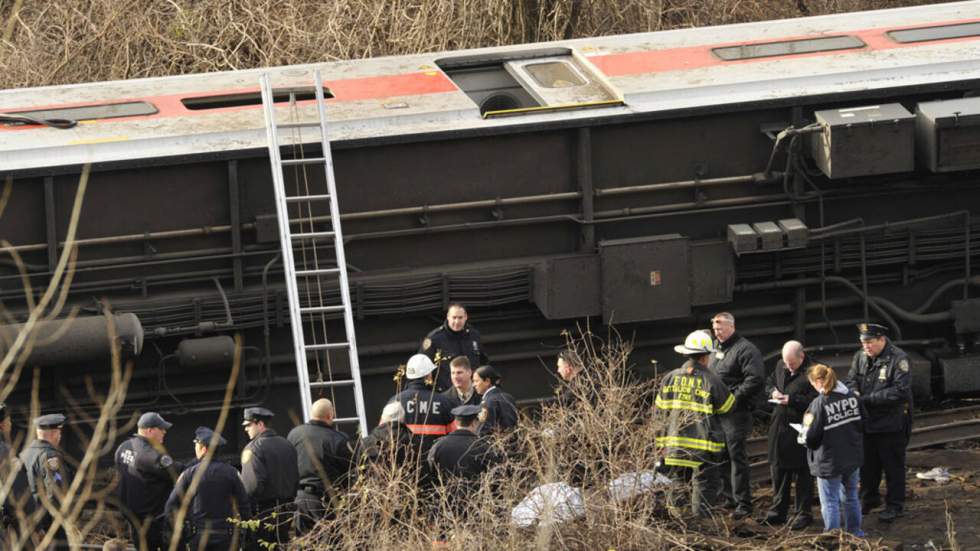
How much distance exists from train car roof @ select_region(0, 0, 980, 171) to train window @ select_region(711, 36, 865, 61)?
0.05 ft

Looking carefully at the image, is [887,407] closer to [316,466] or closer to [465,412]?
[465,412]

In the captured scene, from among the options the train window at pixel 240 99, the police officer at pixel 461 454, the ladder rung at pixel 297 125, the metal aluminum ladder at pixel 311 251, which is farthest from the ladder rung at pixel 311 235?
the police officer at pixel 461 454

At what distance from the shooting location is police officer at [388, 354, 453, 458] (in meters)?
9.53

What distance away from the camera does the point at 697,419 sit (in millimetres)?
9781

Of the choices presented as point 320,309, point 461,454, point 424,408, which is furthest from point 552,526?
point 320,309

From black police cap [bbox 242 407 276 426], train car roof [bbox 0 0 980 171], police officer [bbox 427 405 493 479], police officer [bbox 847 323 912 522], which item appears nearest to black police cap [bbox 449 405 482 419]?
police officer [bbox 427 405 493 479]

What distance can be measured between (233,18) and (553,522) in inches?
390

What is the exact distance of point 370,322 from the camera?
11422mm

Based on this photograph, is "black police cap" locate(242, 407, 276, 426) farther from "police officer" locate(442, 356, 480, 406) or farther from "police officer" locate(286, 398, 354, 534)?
"police officer" locate(442, 356, 480, 406)

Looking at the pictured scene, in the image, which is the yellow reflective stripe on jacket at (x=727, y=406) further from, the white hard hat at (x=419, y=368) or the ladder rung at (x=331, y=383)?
the ladder rung at (x=331, y=383)

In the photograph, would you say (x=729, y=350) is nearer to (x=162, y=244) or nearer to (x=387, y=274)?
(x=387, y=274)

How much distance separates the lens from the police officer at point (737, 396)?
33.0 feet

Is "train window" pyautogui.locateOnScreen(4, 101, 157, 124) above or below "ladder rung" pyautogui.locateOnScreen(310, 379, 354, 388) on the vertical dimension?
above

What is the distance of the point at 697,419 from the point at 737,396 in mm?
510
